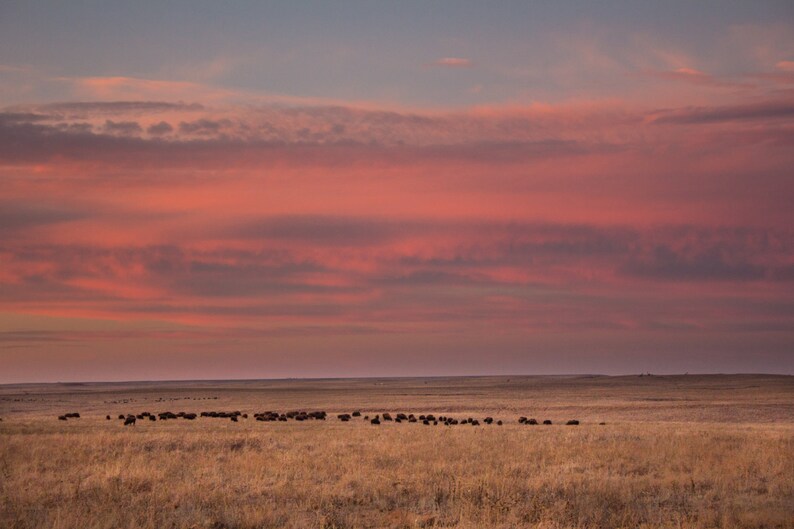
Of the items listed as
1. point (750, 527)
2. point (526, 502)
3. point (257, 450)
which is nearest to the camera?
point (750, 527)

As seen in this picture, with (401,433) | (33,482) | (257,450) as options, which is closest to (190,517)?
(33,482)

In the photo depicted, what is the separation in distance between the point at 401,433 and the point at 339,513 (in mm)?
20469

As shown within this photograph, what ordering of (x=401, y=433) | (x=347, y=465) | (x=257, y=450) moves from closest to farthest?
(x=347, y=465) → (x=257, y=450) → (x=401, y=433)

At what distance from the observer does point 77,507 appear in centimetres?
1404

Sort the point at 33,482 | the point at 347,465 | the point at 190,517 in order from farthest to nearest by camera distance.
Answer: the point at 347,465 < the point at 33,482 < the point at 190,517

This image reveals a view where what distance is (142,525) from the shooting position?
12594mm

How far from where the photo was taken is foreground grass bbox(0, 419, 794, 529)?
519 inches

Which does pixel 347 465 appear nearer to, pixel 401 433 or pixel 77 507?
pixel 77 507

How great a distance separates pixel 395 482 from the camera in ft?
58.0

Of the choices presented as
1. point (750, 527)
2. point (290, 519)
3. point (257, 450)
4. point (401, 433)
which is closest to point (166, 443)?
point (257, 450)

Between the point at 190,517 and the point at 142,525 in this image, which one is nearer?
the point at 142,525

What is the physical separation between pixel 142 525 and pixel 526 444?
17.6 meters

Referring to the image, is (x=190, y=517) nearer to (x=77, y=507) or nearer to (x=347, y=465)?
(x=77, y=507)

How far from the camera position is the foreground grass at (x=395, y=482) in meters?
13.2
